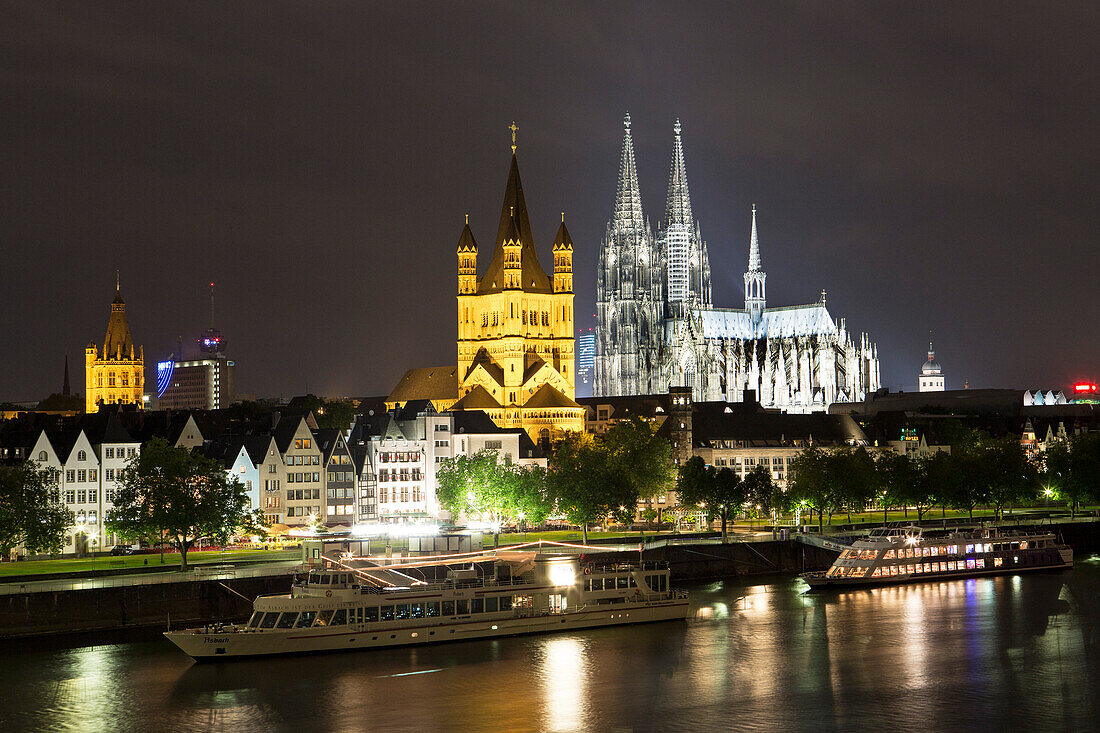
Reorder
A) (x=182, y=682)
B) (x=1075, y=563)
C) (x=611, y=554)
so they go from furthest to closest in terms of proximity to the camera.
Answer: (x=1075, y=563)
(x=611, y=554)
(x=182, y=682)

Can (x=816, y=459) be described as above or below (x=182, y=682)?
above

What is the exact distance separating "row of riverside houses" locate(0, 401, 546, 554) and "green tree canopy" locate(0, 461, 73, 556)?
7.45 meters

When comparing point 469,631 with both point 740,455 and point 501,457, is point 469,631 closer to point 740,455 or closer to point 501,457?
point 501,457

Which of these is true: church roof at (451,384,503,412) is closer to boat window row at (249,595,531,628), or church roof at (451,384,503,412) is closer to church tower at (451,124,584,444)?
church tower at (451,124,584,444)

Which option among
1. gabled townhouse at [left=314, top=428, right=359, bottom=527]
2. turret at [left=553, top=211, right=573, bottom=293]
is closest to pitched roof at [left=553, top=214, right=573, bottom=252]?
turret at [left=553, top=211, right=573, bottom=293]

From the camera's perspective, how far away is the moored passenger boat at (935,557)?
98.3m

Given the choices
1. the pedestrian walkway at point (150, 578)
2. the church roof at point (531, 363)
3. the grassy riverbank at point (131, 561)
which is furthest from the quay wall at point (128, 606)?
the church roof at point (531, 363)

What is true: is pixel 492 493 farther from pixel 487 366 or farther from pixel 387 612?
pixel 487 366

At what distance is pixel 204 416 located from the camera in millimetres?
138125

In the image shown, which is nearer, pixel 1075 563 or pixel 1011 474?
pixel 1075 563

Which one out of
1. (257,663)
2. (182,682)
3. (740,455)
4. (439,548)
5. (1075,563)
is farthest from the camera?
(740,455)

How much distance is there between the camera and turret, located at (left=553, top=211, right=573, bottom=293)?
171625 millimetres

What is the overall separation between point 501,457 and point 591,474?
17915 millimetres

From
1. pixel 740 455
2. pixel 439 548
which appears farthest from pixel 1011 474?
pixel 439 548
